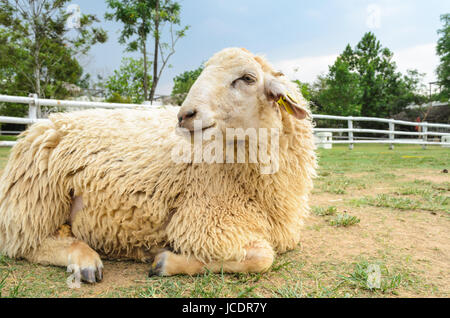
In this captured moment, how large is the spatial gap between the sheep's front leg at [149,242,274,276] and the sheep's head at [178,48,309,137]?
0.81 m

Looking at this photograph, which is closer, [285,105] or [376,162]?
[285,105]

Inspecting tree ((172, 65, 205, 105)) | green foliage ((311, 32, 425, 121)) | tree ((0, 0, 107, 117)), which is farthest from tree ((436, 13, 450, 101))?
tree ((0, 0, 107, 117))

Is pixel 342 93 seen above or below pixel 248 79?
above

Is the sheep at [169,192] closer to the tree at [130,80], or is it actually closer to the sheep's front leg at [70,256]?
the sheep's front leg at [70,256]

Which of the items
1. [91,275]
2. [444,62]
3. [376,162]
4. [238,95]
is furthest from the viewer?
[444,62]

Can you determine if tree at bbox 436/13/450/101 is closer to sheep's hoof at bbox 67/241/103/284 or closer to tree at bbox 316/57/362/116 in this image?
tree at bbox 316/57/362/116

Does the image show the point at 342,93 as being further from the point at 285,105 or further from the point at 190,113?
the point at 190,113

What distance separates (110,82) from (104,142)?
20776 millimetres

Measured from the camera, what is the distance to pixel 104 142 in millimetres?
2273

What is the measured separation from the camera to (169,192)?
6.78 ft

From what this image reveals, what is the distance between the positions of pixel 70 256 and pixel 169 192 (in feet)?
2.39

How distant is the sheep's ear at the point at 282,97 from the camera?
204 centimetres

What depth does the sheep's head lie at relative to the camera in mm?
1901

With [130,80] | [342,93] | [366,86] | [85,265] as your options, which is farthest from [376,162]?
[366,86]
